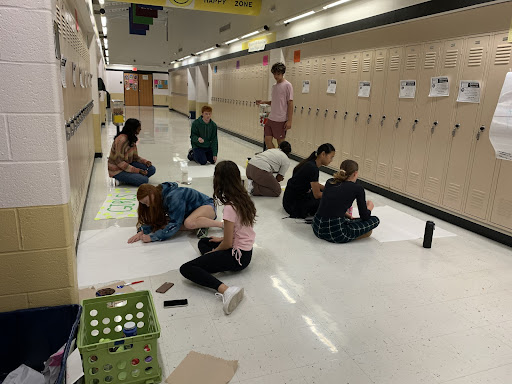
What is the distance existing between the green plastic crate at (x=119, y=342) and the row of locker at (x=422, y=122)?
3689 millimetres

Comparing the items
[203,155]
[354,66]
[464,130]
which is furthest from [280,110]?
[464,130]

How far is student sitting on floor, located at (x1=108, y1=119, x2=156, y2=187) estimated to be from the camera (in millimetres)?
5449

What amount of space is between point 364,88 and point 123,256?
4.47 metres

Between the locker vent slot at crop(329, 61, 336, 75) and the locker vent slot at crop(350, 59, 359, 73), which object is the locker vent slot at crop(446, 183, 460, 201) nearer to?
the locker vent slot at crop(350, 59, 359, 73)

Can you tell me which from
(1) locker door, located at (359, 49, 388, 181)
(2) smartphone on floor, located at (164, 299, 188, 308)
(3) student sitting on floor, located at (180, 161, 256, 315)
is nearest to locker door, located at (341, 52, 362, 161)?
(1) locker door, located at (359, 49, 388, 181)

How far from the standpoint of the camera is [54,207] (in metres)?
1.88

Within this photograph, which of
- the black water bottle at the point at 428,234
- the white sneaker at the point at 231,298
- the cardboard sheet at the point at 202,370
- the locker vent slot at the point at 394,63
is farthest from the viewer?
the locker vent slot at the point at 394,63

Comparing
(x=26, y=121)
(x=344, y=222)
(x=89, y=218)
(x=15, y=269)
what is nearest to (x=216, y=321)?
(x=15, y=269)

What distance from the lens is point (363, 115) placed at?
242 inches

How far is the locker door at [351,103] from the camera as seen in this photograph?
626 cm

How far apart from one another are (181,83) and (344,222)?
18987 millimetres

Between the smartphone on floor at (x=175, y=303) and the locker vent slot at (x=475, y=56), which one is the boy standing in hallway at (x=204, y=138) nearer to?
the locker vent slot at (x=475, y=56)

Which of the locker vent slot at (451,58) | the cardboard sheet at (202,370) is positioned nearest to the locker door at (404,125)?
the locker vent slot at (451,58)

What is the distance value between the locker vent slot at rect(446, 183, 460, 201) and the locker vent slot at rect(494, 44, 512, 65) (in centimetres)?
137
